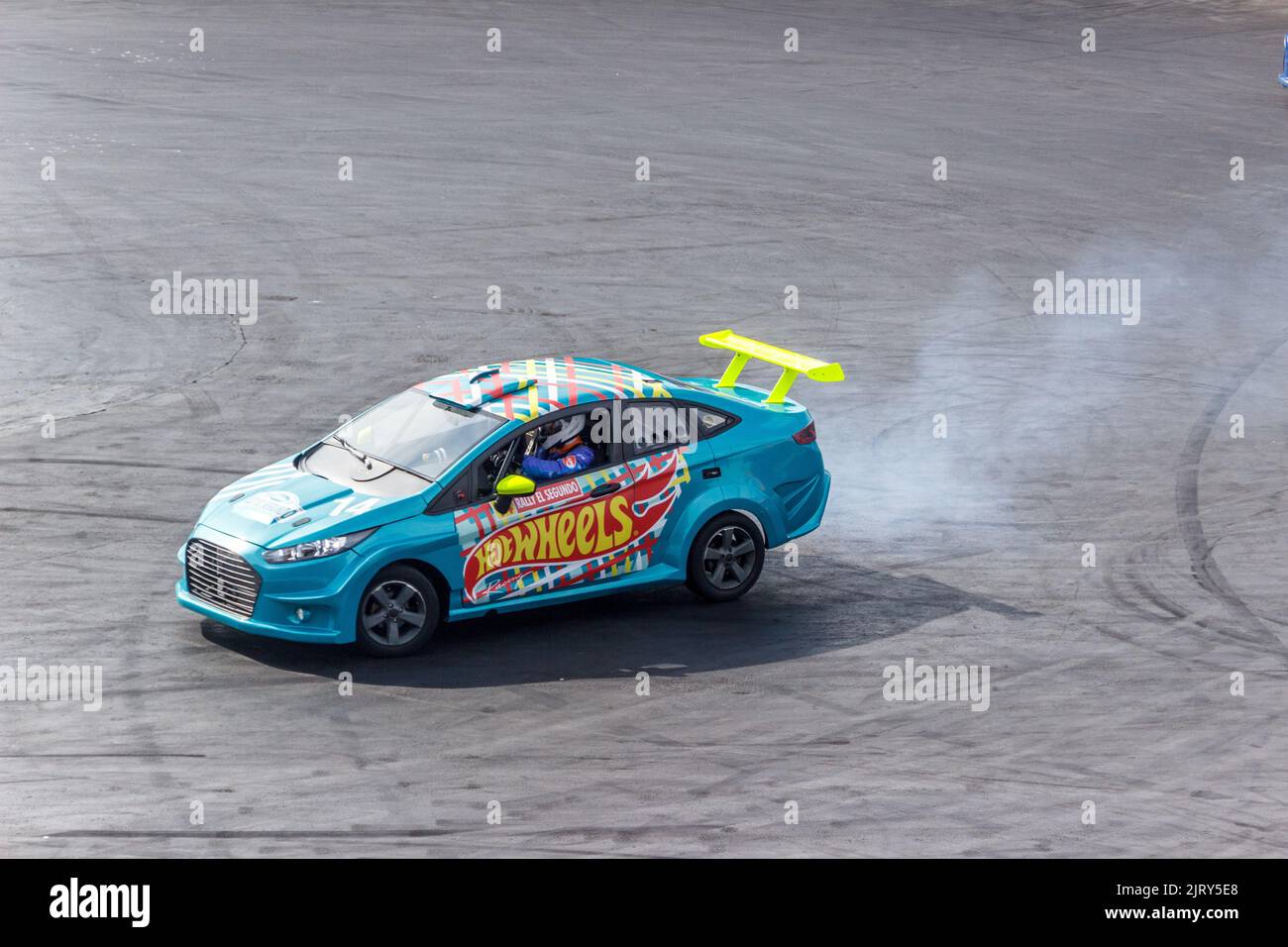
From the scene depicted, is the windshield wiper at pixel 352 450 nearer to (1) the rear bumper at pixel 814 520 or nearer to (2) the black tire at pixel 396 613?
(2) the black tire at pixel 396 613

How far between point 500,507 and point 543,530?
1.14 feet

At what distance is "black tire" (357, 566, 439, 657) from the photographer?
11953 mm

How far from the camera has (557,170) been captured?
24984 millimetres

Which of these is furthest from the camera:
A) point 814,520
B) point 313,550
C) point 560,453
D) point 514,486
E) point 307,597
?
point 814,520

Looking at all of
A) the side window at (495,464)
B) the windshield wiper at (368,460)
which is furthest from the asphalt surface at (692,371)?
the windshield wiper at (368,460)

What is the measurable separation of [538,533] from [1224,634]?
4.83 metres

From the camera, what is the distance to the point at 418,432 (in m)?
12.9

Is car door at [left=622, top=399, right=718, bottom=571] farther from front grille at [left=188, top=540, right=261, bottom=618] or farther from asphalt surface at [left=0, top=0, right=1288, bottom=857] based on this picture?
front grille at [left=188, top=540, right=261, bottom=618]

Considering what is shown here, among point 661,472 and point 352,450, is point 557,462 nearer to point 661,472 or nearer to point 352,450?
point 661,472

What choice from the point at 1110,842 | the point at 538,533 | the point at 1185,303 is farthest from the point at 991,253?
the point at 1110,842

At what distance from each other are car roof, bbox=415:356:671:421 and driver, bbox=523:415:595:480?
127 mm

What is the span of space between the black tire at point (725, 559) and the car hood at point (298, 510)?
7.18ft

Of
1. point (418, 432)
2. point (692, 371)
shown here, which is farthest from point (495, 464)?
point (692, 371)

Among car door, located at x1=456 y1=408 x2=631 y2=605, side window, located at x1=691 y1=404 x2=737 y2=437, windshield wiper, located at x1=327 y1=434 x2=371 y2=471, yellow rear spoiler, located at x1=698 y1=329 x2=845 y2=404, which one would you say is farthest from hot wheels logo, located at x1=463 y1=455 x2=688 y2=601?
yellow rear spoiler, located at x1=698 y1=329 x2=845 y2=404
